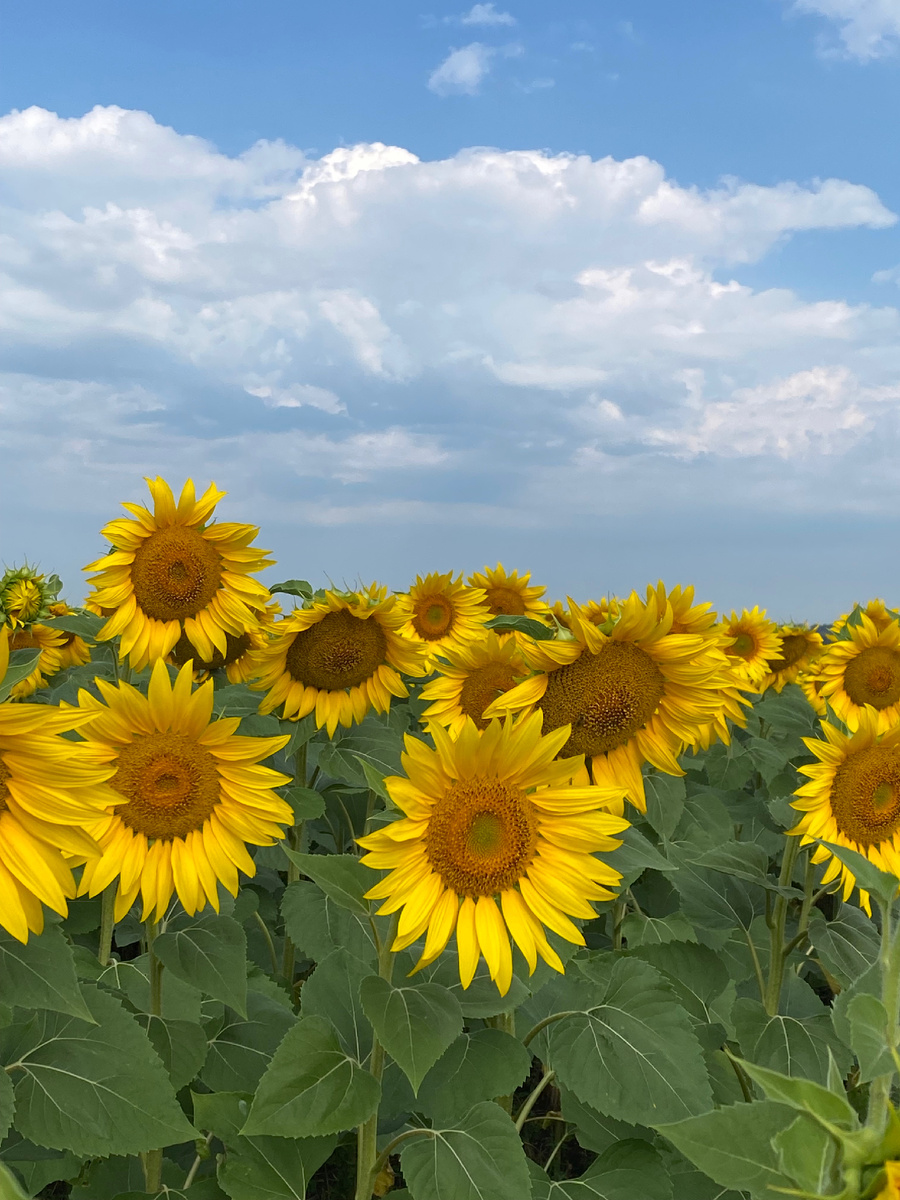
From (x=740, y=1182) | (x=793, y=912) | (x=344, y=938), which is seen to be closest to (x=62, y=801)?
(x=740, y=1182)

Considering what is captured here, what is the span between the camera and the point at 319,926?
330 centimetres

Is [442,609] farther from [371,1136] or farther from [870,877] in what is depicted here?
[870,877]

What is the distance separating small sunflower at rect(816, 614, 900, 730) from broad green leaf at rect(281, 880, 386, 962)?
3.50 metres

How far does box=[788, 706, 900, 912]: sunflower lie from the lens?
3.26 metres

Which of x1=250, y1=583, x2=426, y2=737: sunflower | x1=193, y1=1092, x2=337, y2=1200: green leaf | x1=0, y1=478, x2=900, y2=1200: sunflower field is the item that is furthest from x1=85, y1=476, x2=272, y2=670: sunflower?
x1=193, y1=1092, x2=337, y2=1200: green leaf

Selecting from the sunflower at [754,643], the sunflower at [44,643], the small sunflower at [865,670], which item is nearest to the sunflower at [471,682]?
the small sunflower at [865,670]

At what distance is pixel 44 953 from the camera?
1827 millimetres

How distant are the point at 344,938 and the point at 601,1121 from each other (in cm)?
102

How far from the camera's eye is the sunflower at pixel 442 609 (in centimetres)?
602

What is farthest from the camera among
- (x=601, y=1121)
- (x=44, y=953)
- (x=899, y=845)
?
(x=899, y=845)

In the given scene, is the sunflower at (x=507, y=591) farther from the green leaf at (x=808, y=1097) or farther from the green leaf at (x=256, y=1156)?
the green leaf at (x=808, y=1097)

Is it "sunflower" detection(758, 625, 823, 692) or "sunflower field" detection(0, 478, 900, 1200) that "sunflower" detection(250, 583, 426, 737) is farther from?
"sunflower" detection(758, 625, 823, 692)

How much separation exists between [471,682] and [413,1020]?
1769 mm

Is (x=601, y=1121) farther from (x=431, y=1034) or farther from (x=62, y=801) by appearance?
(x=62, y=801)
